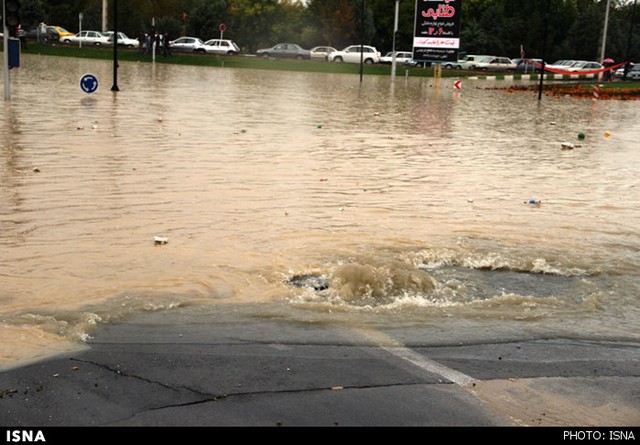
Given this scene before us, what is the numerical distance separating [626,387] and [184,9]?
90.0 m

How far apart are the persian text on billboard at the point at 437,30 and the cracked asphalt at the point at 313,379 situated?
41148mm

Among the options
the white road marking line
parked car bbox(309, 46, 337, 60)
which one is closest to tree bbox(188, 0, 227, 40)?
parked car bbox(309, 46, 337, 60)

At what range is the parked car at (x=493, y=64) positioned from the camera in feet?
257

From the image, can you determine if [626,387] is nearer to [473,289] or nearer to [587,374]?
[587,374]

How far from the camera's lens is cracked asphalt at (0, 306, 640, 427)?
493cm

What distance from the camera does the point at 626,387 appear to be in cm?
562

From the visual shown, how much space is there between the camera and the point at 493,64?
262 feet

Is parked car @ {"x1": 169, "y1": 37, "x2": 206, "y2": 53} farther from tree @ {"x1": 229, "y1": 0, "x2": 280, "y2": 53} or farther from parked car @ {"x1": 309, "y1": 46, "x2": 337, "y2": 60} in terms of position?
tree @ {"x1": 229, "y1": 0, "x2": 280, "y2": 53}

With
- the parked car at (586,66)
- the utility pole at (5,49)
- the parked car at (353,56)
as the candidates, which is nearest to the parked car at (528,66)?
the parked car at (586,66)

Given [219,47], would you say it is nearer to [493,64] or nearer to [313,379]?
[493,64]

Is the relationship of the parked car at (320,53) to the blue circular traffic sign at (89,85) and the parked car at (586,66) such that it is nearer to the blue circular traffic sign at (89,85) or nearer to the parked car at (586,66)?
the parked car at (586,66)

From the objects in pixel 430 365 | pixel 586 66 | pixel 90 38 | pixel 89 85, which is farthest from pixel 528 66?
pixel 430 365
